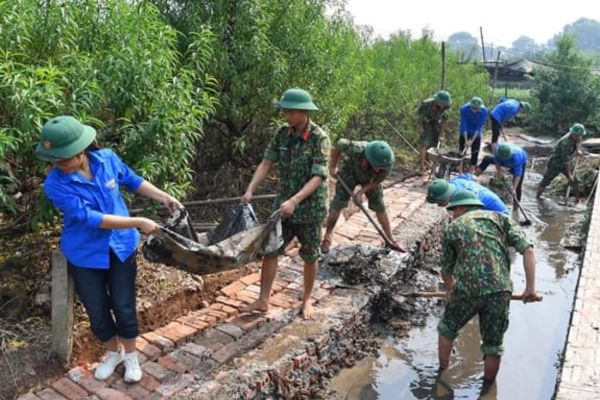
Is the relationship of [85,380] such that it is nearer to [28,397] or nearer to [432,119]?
[28,397]

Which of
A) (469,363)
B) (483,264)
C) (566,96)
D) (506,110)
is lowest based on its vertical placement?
(469,363)

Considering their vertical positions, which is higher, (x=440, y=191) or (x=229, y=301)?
(x=440, y=191)

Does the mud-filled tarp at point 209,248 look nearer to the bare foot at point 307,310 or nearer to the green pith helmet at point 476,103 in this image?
the bare foot at point 307,310

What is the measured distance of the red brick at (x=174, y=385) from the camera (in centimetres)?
325

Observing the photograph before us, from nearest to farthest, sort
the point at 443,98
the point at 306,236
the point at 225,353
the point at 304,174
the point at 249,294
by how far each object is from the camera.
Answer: the point at 225,353, the point at 304,174, the point at 306,236, the point at 249,294, the point at 443,98

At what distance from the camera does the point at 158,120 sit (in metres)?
3.81

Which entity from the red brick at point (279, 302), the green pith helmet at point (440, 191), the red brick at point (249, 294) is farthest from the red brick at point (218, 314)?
the green pith helmet at point (440, 191)

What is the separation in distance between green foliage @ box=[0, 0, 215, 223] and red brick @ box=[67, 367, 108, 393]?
3.78ft

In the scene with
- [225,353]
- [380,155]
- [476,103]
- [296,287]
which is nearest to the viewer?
[225,353]

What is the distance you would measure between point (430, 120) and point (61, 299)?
7617mm

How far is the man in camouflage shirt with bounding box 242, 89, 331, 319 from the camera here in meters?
3.71

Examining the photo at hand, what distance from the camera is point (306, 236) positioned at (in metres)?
4.07

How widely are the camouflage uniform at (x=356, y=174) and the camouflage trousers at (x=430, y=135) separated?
4.09m

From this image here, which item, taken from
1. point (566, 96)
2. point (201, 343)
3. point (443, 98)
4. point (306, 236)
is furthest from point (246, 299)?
point (566, 96)
